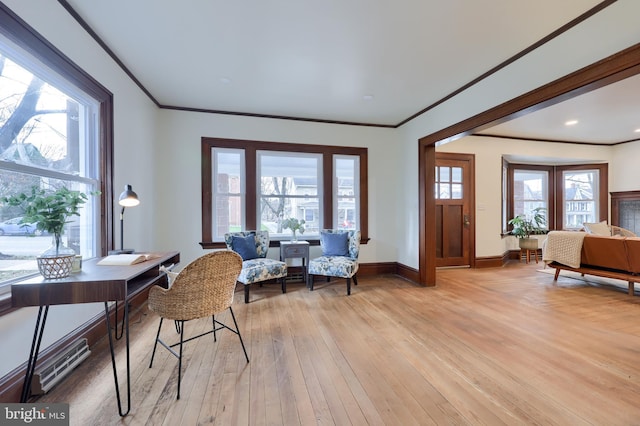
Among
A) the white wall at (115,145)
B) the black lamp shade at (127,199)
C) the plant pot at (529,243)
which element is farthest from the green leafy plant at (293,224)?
the plant pot at (529,243)

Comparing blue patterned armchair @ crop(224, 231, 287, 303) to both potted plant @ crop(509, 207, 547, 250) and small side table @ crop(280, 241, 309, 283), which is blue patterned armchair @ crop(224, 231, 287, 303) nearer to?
small side table @ crop(280, 241, 309, 283)

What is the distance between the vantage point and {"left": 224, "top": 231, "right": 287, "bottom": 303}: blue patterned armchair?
341 cm

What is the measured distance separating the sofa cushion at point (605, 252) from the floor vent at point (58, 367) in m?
6.12

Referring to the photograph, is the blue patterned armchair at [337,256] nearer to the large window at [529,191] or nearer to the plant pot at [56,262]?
the plant pot at [56,262]

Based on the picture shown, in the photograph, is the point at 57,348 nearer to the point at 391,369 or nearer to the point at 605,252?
the point at 391,369

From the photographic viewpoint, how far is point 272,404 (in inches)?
62.7

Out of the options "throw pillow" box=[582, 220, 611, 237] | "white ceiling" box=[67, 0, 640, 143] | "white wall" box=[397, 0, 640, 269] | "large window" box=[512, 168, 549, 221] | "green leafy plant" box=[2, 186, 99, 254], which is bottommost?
"throw pillow" box=[582, 220, 611, 237]

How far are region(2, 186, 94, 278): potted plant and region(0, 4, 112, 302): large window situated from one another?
1.18ft

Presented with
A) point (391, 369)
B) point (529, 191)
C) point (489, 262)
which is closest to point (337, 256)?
point (391, 369)

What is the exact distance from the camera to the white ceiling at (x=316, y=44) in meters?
2.00

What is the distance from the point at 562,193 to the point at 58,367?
9.04 m

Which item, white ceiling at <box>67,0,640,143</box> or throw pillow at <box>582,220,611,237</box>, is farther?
throw pillow at <box>582,220,611,237</box>

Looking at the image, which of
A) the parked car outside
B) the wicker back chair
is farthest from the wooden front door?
the parked car outside

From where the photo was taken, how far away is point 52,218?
1.45 m
